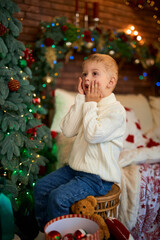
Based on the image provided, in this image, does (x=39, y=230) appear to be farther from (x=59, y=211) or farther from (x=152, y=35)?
(x=152, y=35)

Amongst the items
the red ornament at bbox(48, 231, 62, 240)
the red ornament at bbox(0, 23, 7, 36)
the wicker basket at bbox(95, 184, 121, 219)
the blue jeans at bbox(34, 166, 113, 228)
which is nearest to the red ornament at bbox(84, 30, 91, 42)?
the red ornament at bbox(0, 23, 7, 36)

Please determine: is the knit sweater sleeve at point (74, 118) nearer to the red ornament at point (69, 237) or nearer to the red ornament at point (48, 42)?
the red ornament at point (69, 237)

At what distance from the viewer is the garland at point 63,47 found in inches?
113

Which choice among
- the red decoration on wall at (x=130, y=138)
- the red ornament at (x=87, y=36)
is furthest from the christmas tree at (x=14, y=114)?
the red ornament at (x=87, y=36)

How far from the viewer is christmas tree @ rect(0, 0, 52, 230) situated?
1945 millimetres

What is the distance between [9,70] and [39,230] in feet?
3.54

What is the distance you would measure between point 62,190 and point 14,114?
79 centimetres

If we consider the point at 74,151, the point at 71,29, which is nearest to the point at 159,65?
the point at 71,29

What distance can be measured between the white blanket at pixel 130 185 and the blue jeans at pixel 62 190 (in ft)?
1.57

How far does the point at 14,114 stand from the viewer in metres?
2.03

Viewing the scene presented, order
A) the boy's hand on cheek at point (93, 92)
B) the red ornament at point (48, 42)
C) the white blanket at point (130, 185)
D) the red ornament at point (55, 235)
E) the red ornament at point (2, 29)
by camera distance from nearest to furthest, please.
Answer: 1. the red ornament at point (55, 235)
2. the boy's hand on cheek at point (93, 92)
3. the red ornament at point (2, 29)
4. the white blanket at point (130, 185)
5. the red ornament at point (48, 42)

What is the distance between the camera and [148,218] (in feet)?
6.97

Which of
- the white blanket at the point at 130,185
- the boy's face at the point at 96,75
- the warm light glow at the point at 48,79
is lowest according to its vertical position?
the white blanket at the point at 130,185

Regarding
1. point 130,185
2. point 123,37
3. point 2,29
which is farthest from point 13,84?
point 123,37
